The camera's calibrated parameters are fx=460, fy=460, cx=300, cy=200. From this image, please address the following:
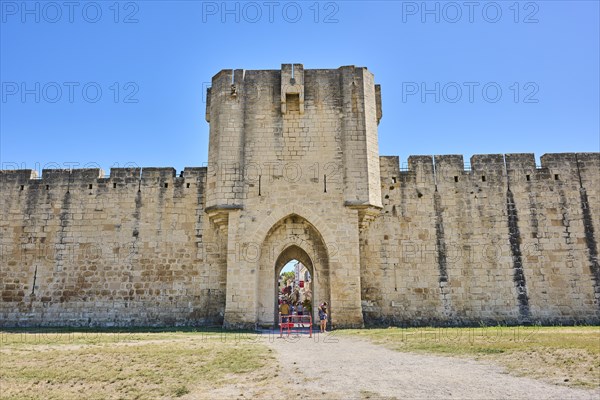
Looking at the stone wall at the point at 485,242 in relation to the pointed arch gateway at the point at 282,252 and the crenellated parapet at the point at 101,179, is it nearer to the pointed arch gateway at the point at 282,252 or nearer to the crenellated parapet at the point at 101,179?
the pointed arch gateway at the point at 282,252

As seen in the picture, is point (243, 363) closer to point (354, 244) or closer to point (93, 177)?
point (354, 244)

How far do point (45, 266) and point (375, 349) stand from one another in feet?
40.6

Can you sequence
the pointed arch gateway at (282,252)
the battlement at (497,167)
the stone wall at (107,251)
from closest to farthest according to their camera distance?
the pointed arch gateway at (282,252) < the stone wall at (107,251) < the battlement at (497,167)

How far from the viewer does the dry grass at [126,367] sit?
655 centimetres

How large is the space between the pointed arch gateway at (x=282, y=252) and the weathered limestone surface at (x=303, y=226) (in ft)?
0.14

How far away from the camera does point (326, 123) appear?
14.9m

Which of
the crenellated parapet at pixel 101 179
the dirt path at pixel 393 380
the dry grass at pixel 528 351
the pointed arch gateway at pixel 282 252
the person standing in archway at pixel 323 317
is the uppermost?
the crenellated parapet at pixel 101 179

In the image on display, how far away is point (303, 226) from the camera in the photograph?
577 inches

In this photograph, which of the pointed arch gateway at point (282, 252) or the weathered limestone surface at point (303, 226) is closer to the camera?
the pointed arch gateway at point (282, 252)

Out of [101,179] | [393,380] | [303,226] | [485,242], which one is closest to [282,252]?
[303,226]

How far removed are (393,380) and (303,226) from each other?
8.47 meters

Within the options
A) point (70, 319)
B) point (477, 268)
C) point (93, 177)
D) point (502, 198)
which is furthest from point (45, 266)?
point (502, 198)

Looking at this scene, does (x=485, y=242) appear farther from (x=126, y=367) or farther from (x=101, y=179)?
(x=101, y=179)

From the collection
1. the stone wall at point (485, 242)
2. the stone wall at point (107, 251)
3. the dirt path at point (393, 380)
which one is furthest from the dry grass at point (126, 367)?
the stone wall at point (485, 242)
